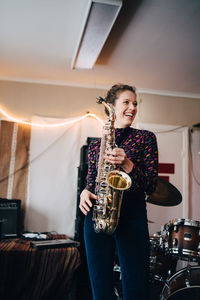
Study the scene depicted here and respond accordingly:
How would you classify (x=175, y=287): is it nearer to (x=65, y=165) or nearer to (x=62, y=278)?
(x=62, y=278)

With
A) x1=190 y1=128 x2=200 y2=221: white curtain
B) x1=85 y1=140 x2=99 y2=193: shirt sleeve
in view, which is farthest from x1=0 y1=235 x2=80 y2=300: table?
x1=190 y1=128 x2=200 y2=221: white curtain

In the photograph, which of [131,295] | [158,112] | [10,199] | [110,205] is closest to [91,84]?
[158,112]

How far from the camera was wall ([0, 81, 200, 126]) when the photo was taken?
4453mm

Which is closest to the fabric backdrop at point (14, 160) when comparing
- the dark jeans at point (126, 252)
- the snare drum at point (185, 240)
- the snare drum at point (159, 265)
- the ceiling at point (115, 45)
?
the ceiling at point (115, 45)

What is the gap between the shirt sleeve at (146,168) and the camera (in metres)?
1.38

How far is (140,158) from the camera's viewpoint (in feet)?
4.95

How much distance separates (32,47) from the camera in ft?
11.5

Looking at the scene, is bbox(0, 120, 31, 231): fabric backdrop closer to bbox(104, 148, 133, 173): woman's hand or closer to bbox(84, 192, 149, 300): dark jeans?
bbox(84, 192, 149, 300): dark jeans

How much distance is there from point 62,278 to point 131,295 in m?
1.99

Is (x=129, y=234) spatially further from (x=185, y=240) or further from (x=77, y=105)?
(x=77, y=105)

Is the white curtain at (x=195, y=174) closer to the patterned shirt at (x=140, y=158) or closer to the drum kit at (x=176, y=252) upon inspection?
the drum kit at (x=176, y=252)

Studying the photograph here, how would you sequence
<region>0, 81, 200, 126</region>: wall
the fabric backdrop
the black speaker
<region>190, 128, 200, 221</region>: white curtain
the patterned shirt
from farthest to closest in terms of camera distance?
<region>190, 128, 200, 221</region>: white curtain, <region>0, 81, 200, 126</region>: wall, the fabric backdrop, the black speaker, the patterned shirt

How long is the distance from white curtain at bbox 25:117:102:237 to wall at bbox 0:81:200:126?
0.22 m

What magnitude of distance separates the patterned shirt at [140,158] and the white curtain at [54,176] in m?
2.73
